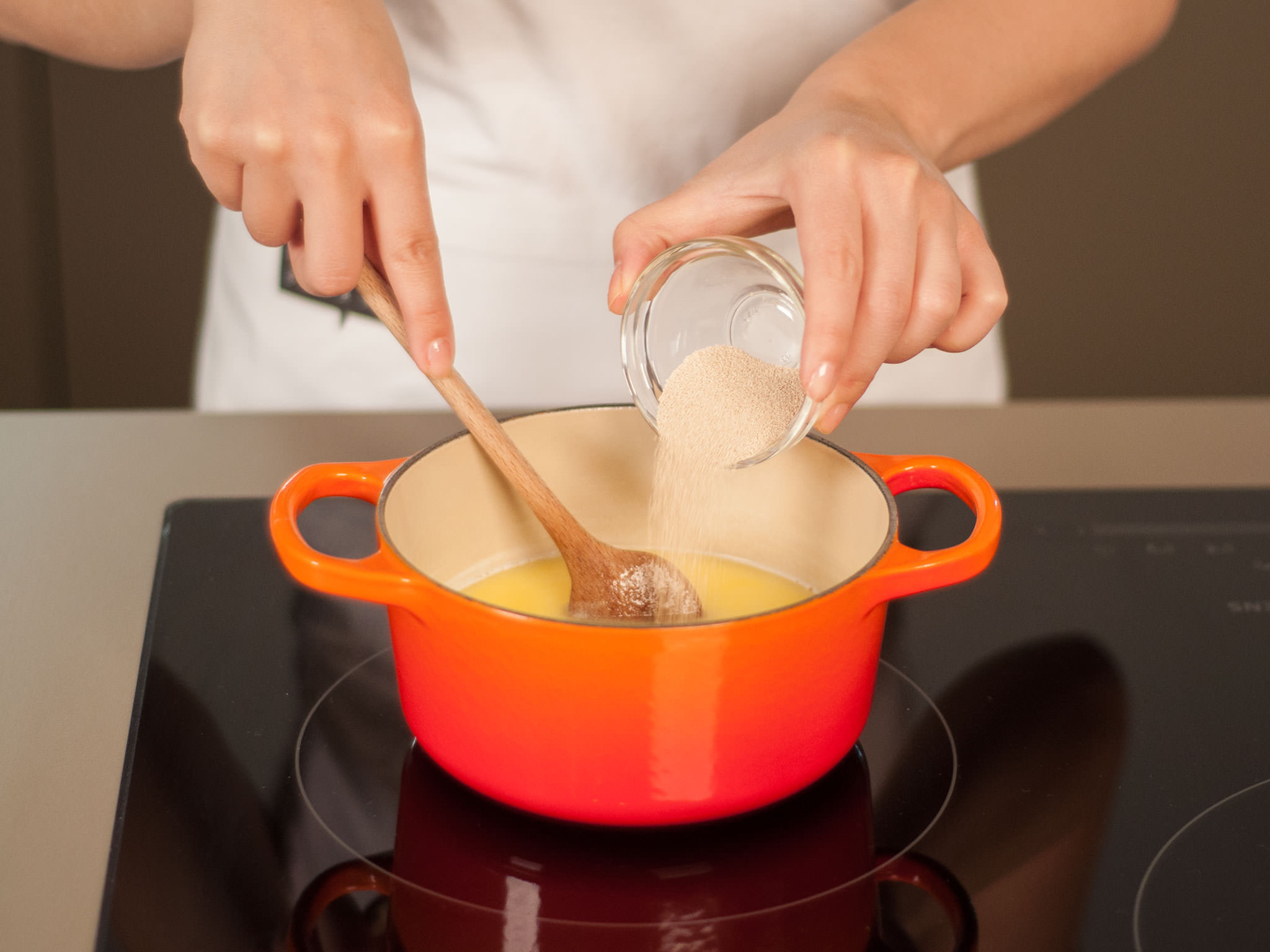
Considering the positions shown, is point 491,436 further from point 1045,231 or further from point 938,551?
point 1045,231

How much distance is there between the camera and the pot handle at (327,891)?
16.7 inches

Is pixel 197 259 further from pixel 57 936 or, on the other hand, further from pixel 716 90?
pixel 57 936

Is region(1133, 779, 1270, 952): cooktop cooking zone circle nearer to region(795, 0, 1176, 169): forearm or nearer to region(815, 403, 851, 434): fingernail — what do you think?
region(815, 403, 851, 434): fingernail

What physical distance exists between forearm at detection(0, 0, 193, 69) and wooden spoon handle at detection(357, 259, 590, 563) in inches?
12.7

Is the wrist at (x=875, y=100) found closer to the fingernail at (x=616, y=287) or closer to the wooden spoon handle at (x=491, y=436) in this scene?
the fingernail at (x=616, y=287)

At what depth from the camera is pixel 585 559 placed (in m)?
0.58

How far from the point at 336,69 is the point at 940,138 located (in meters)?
0.40

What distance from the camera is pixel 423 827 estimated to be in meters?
0.48

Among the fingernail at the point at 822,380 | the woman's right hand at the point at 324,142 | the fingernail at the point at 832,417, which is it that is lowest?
the fingernail at the point at 832,417

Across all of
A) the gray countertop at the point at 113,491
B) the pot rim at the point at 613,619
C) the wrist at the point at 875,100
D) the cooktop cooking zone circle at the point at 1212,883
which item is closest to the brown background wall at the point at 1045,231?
the gray countertop at the point at 113,491

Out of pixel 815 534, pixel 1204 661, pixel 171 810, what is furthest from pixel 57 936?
pixel 1204 661

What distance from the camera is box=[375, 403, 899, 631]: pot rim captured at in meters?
0.41

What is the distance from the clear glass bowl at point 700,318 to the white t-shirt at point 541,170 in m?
0.29

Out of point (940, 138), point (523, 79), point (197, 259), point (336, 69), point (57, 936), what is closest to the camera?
point (57, 936)
